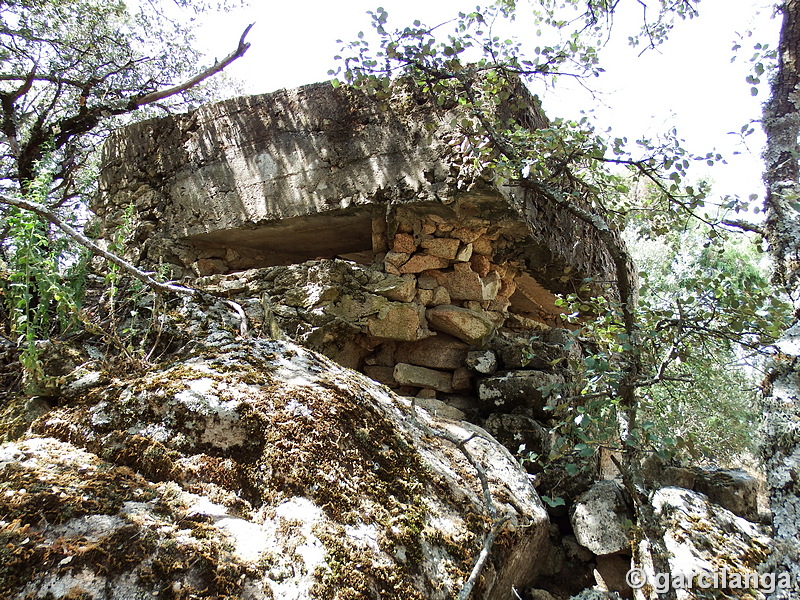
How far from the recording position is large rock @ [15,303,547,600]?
3.67ft

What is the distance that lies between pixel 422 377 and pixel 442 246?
1.10 metres

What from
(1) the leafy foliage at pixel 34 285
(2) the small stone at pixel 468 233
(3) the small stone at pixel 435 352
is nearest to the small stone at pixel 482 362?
(3) the small stone at pixel 435 352

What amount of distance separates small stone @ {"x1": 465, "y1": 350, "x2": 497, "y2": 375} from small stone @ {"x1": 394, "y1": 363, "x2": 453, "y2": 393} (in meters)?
0.23

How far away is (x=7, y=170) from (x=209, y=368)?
9580 mm

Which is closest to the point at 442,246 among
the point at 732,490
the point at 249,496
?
the point at 732,490

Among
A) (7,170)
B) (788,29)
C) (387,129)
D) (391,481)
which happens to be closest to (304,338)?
(387,129)

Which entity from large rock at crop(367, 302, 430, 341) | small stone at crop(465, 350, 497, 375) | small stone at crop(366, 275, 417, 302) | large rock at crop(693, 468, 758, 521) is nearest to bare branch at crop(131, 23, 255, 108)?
small stone at crop(366, 275, 417, 302)

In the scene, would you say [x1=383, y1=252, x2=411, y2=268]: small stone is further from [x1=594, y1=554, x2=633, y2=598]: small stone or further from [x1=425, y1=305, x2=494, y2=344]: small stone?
[x1=594, y1=554, x2=633, y2=598]: small stone

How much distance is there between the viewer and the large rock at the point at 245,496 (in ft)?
3.67

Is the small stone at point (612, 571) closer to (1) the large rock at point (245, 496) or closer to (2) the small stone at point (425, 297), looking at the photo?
(1) the large rock at point (245, 496)

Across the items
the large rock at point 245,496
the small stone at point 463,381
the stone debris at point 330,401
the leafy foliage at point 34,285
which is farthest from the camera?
the small stone at point 463,381

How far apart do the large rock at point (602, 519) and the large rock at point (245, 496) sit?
1.28 feet

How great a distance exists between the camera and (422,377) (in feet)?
13.9

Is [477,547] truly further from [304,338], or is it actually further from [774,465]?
[304,338]
